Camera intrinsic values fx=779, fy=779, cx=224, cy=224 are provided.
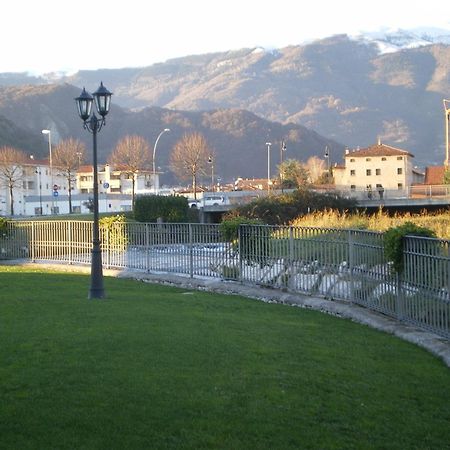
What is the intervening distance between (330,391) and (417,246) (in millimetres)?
4713

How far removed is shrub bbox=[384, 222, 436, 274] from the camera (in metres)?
12.4

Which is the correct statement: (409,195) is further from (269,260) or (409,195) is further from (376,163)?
(269,260)

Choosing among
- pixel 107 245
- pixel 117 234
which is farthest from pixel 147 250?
pixel 107 245

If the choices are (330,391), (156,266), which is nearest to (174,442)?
(330,391)

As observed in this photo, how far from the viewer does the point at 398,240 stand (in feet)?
40.8

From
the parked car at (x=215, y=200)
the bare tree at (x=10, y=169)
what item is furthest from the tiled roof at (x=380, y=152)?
the bare tree at (x=10, y=169)

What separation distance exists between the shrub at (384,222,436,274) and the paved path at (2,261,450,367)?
102 cm

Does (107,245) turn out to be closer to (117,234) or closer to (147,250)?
(117,234)

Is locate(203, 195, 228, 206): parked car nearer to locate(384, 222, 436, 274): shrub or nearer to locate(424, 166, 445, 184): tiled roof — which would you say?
locate(424, 166, 445, 184): tiled roof

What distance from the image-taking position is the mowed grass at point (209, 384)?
6.21 meters

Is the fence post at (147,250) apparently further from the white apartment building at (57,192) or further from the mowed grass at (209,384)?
the white apartment building at (57,192)

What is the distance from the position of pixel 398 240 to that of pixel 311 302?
3.70m

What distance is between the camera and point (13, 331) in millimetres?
10703

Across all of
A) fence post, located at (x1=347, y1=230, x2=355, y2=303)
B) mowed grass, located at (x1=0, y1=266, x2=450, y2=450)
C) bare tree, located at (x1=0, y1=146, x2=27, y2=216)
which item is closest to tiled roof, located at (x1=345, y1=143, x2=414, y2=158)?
bare tree, located at (x1=0, y1=146, x2=27, y2=216)
